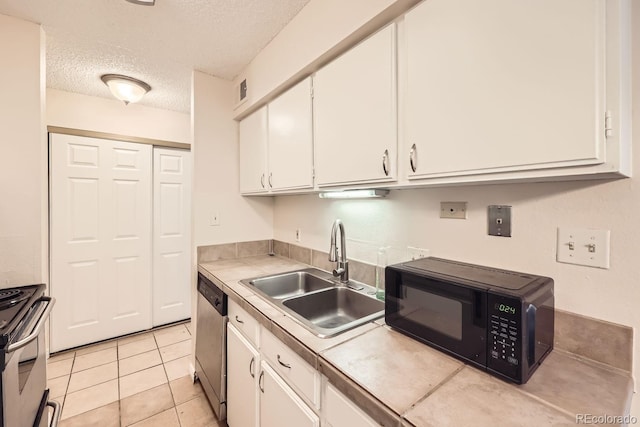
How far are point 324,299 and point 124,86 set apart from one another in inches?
92.3

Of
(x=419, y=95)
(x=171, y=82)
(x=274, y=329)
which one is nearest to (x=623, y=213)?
(x=419, y=95)

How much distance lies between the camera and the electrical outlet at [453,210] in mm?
1136

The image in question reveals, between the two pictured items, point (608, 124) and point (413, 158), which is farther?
point (413, 158)

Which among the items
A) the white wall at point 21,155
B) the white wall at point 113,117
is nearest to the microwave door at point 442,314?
the white wall at point 21,155

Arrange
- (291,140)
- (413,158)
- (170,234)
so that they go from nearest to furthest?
(413,158) → (291,140) → (170,234)

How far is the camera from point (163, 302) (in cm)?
306

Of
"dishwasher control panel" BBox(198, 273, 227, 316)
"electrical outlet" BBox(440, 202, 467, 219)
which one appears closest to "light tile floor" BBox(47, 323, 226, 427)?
"dishwasher control panel" BBox(198, 273, 227, 316)

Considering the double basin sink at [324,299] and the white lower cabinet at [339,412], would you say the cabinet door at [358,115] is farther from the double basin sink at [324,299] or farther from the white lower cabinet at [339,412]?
the white lower cabinet at [339,412]

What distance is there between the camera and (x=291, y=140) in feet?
5.48

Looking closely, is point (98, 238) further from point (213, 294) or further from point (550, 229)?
point (550, 229)

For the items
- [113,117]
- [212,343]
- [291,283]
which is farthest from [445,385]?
[113,117]

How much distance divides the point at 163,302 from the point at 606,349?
3.47 metres

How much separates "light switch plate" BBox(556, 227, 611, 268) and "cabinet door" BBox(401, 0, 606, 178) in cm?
32

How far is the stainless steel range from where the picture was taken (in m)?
0.95
